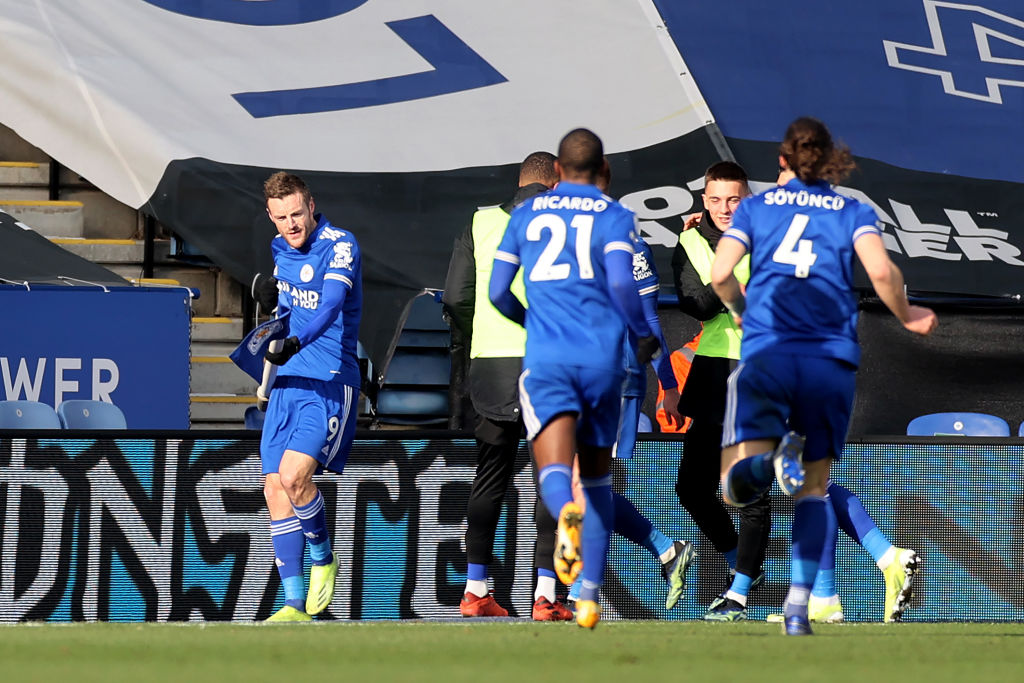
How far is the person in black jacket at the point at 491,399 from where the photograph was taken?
7055 millimetres

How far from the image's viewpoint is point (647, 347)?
6039 millimetres

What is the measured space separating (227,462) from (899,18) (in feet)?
26.3

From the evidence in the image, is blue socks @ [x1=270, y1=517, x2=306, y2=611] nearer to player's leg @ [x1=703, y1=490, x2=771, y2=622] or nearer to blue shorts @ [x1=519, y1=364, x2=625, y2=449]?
blue shorts @ [x1=519, y1=364, x2=625, y2=449]

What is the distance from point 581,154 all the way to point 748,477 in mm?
1339

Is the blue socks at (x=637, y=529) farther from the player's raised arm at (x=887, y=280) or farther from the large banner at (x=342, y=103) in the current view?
the large banner at (x=342, y=103)

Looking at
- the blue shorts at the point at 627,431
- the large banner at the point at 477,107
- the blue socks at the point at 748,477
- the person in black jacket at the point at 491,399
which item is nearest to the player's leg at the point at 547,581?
the person in black jacket at the point at 491,399

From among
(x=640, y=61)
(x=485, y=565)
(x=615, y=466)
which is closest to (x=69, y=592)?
(x=485, y=565)

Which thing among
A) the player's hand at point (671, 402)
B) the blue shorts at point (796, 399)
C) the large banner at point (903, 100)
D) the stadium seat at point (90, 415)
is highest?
the large banner at point (903, 100)

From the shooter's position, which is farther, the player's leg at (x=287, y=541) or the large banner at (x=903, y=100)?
the large banner at (x=903, y=100)

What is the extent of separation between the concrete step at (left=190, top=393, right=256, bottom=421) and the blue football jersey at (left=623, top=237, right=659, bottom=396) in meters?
5.65

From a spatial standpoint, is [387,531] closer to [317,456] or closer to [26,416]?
[317,456]

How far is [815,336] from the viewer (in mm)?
5438

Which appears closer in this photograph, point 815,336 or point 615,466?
point 815,336

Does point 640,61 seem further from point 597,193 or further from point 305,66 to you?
point 597,193
